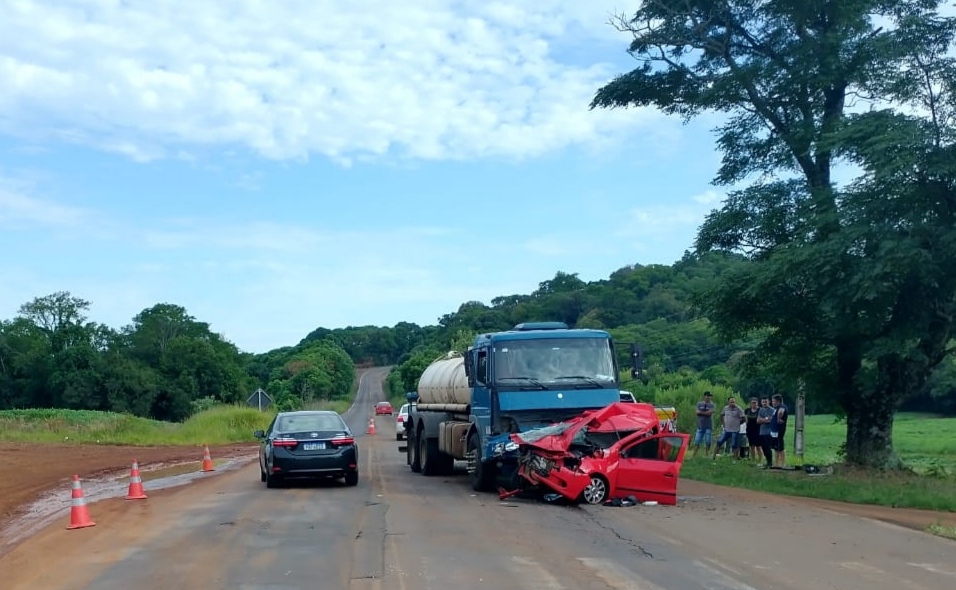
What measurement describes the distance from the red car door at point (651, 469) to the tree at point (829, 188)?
5338 millimetres

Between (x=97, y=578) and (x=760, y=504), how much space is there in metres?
10.4

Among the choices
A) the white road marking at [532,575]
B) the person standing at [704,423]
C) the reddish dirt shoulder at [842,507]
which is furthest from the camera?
the person standing at [704,423]

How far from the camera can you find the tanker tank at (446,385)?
68.7 ft

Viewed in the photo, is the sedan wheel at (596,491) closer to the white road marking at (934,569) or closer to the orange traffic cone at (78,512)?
the white road marking at (934,569)

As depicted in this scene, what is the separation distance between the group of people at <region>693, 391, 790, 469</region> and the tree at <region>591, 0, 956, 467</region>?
1184 millimetres

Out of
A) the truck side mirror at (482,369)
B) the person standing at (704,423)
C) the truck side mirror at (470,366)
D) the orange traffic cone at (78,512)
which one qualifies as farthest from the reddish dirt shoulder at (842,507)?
the orange traffic cone at (78,512)

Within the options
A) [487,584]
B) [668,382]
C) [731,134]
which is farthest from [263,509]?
[668,382]

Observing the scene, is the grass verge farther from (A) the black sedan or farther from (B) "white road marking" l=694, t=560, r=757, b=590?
(B) "white road marking" l=694, t=560, r=757, b=590

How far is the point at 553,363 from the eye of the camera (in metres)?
17.6

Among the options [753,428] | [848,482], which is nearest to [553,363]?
[848,482]

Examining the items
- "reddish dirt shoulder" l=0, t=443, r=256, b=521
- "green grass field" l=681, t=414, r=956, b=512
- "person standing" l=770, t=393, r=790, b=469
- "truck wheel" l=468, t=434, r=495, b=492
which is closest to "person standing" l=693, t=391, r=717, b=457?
"green grass field" l=681, t=414, r=956, b=512

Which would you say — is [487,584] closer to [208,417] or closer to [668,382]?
[668,382]

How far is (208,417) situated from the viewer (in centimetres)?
5253

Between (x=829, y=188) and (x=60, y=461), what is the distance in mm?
24254
